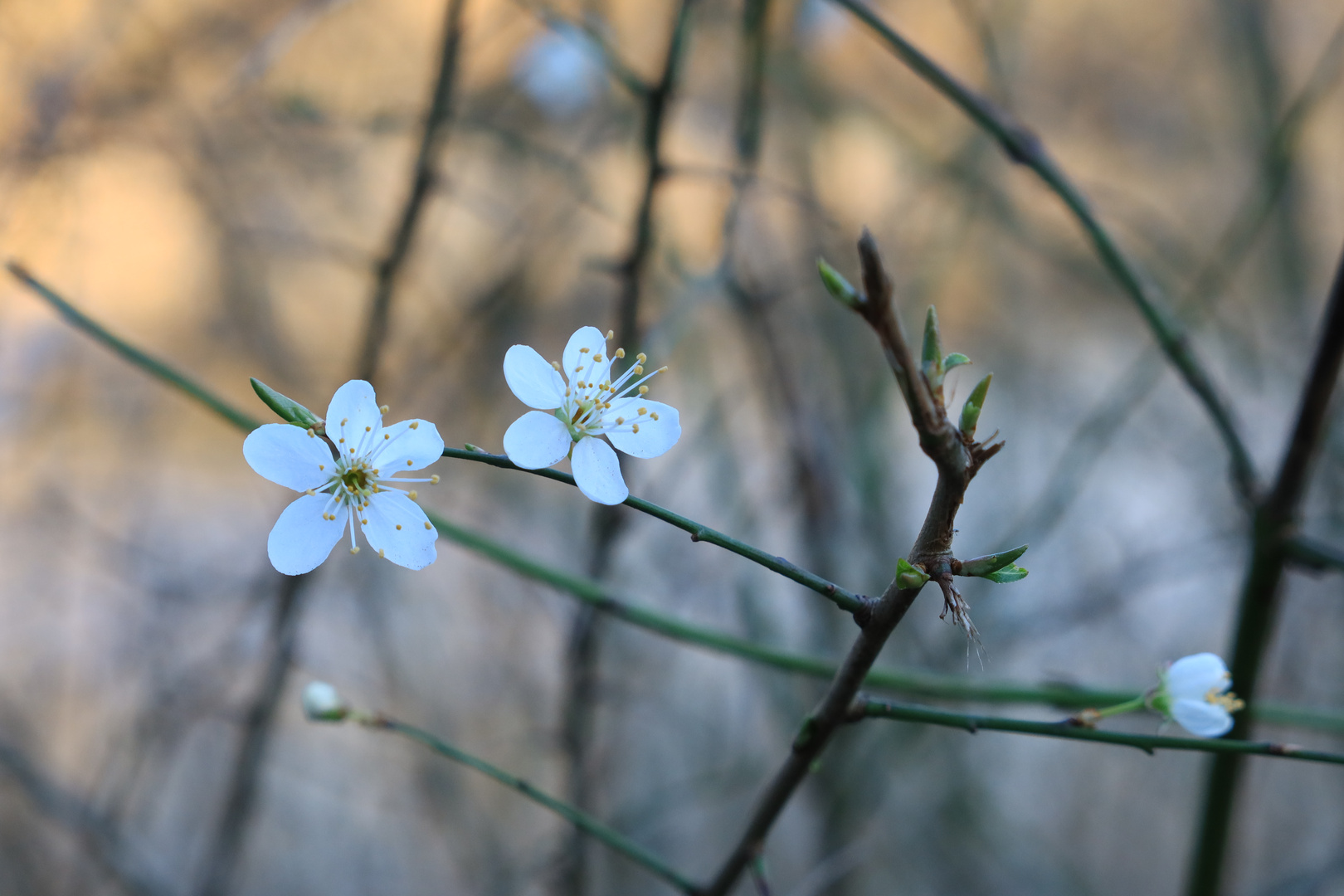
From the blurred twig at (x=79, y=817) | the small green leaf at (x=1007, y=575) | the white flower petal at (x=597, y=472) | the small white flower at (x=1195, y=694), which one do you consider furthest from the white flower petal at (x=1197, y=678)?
the blurred twig at (x=79, y=817)

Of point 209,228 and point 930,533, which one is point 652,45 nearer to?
point 209,228

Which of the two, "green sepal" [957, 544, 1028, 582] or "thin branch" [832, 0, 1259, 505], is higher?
"thin branch" [832, 0, 1259, 505]

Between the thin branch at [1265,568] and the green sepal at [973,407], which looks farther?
the thin branch at [1265,568]

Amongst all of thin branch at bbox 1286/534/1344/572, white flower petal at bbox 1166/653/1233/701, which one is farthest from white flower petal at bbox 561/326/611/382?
thin branch at bbox 1286/534/1344/572

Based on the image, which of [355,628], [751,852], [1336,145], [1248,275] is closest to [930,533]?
[751,852]

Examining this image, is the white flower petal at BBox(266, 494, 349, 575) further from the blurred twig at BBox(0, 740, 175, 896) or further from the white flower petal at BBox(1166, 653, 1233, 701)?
the blurred twig at BBox(0, 740, 175, 896)

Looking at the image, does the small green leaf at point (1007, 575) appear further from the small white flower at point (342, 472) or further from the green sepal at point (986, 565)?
the small white flower at point (342, 472)

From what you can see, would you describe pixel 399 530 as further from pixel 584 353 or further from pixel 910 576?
pixel 910 576
